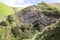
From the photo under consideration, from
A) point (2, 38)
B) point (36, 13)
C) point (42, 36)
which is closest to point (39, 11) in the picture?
point (36, 13)

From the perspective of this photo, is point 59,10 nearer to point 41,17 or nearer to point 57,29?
point 41,17

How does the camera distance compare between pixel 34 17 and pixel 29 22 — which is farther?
pixel 34 17

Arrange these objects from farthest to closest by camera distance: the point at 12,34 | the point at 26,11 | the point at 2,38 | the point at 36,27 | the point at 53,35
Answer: the point at 26,11
the point at 36,27
the point at 12,34
the point at 2,38
the point at 53,35

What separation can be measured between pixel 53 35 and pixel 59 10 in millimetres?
24966

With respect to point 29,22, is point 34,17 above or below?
above

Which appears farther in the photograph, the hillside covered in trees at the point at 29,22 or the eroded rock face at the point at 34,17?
the eroded rock face at the point at 34,17

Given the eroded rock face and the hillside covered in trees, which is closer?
the hillside covered in trees

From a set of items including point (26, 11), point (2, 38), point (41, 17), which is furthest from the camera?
point (26, 11)

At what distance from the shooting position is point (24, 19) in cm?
3338

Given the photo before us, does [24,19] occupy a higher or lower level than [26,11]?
lower

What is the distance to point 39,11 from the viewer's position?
33.6 metres

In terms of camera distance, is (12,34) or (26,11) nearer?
(12,34)

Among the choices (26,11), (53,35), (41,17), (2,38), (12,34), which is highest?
(26,11)

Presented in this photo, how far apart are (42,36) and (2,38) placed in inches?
538
